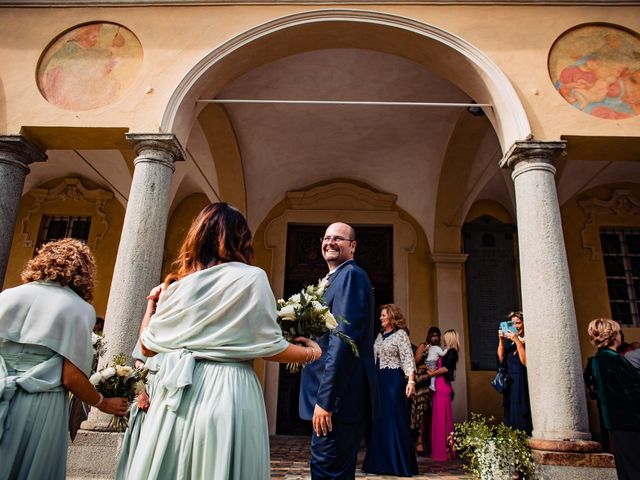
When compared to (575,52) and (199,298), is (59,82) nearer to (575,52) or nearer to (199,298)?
(199,298)

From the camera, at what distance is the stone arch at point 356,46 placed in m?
5.75

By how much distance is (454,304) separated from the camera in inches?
379

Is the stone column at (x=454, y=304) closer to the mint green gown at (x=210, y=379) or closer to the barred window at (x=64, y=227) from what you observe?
the barred window at (x=64, y=227)

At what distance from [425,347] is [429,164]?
14.0 feet

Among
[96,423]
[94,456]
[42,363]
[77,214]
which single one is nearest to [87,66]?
[96,423]

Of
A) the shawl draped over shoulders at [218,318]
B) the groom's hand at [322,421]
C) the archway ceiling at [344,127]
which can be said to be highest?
the archway ceiling at [344,127]

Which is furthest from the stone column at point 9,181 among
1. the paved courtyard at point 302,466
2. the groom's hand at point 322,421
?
the groom's hand at point 322,421

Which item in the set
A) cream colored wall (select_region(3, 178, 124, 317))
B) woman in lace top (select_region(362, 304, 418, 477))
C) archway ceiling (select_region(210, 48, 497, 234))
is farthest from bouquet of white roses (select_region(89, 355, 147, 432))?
→ cream colored wall (select_region(3, 178, 124, 317))

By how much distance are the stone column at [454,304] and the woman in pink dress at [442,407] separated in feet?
7.67

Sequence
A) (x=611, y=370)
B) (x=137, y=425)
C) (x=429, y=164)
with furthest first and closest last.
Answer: (x=429, y=164) → (x=611, y=370) → (x=137, y=425)

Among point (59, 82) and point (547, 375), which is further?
point (59, 82)

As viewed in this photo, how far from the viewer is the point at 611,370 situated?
12.9 ft

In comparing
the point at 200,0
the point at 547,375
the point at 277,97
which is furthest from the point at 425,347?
the point at 200,0

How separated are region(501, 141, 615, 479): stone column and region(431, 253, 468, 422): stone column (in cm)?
448
